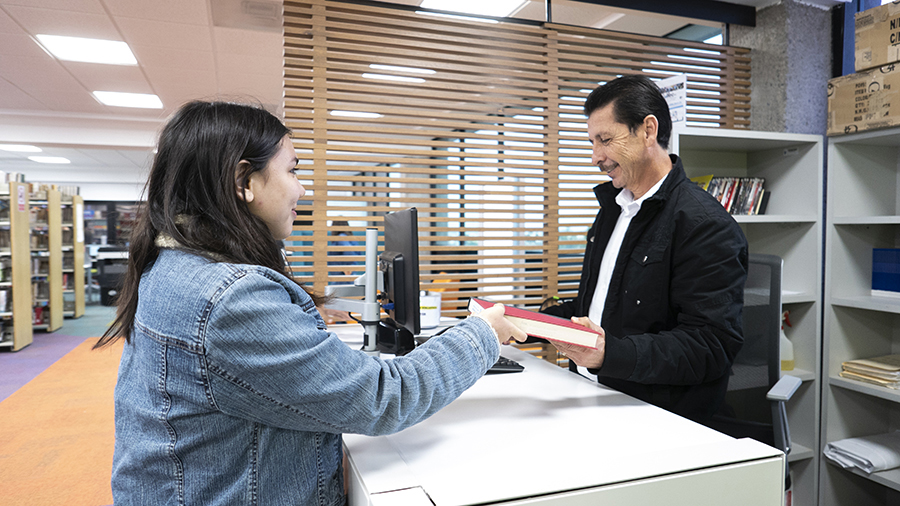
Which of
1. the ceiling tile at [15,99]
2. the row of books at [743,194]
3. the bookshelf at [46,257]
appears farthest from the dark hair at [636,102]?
the bookshelf at [46,257]

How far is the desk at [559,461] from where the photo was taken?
0.88m

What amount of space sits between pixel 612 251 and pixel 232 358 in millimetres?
1367

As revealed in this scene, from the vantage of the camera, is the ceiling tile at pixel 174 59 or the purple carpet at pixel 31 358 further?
the purple carpet at pixel 31 358

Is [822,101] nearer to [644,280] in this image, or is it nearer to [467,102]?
[467,102]

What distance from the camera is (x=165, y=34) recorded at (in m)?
4.30

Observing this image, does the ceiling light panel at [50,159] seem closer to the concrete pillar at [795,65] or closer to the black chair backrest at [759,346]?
the concrete pillar at [795,65]

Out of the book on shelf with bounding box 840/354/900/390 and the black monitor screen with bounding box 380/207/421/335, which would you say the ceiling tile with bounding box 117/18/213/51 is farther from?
the book on shelf with bounding box 840/354/900/390

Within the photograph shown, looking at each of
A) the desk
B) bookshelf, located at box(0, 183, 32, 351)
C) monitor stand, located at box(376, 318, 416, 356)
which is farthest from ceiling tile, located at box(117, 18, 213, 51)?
the desk

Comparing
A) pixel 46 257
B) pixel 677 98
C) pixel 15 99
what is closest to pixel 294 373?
pixel 677 98

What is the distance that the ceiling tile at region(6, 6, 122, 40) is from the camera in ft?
12.7

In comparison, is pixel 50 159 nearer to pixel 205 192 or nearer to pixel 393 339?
pixel 393 339

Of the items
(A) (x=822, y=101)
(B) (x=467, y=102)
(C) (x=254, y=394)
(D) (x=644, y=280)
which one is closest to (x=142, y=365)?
(C) (x=254, y=394)

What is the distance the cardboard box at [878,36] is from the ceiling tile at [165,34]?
421 cm

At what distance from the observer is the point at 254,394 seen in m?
0.80
